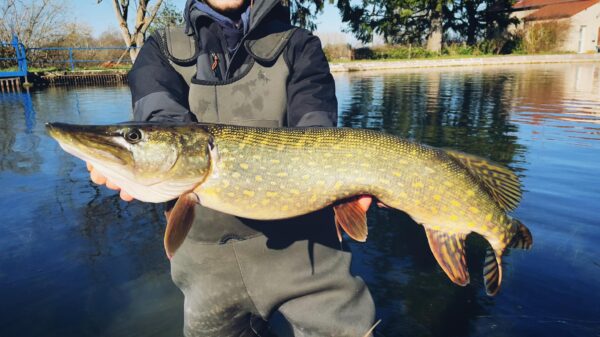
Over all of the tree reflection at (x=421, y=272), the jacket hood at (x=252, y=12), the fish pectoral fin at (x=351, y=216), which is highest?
the jacket hood at (x=252, y=12)

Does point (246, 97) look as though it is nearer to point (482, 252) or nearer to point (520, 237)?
point (520, 237)

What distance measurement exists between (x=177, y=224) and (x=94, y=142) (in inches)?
22.1

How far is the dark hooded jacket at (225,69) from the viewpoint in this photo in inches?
92.8

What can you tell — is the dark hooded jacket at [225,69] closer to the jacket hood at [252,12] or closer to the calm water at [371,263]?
the jacket hood at [252,12]

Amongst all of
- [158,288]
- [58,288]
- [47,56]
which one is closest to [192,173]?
[158,288]

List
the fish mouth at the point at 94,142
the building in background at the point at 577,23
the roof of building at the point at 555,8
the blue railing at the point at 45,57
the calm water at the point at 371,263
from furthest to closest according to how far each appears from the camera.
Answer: the roof of building at the point at 555,8 → the building in background at the point at 577,23 → the blue railing at the point at 45,57 → the calm water at the point at 371,263 → the fish mouth at the point at 94,142

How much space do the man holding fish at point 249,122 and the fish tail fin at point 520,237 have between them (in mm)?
896

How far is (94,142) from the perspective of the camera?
6.40 ft

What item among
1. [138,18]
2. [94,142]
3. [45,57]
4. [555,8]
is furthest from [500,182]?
[555,8]

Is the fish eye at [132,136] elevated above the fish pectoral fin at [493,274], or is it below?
above

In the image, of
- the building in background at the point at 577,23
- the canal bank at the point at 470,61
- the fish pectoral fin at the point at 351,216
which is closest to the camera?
the fish pectoral fin at the point at 351,216

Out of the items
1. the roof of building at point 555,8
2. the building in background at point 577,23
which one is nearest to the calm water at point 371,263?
the building in background at point 577,23

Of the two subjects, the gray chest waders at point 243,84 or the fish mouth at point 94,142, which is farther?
the gray chest waders at point 243,84

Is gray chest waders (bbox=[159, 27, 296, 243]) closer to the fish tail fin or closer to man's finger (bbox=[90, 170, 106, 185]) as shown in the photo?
man's finger (bbox=[90, 170, 106, 185])
